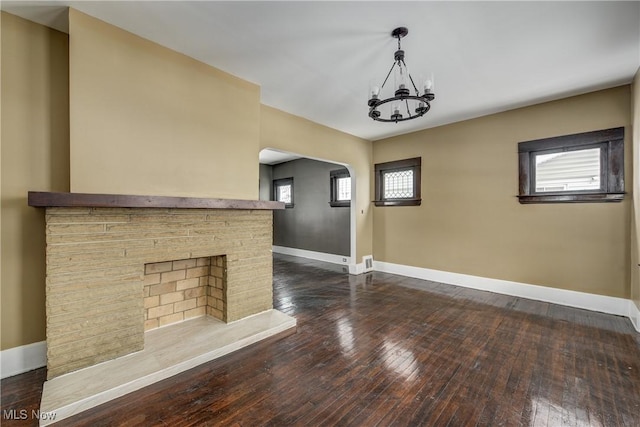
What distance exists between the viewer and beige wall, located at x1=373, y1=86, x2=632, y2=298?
345 cm

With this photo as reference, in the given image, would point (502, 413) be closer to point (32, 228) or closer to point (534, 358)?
point (534, 358)

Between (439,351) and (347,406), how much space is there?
3.82 feet

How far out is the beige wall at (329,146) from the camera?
4.02 metres

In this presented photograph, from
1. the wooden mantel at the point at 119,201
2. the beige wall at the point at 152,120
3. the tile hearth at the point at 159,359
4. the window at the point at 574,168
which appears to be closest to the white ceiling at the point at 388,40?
the beige wall at the point at 152,120

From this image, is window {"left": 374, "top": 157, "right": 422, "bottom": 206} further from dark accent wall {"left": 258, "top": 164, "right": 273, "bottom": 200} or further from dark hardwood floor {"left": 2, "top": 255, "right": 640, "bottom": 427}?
dark accent wall {"left": 258, "top": 164, "right": 273, "bottom": 200}

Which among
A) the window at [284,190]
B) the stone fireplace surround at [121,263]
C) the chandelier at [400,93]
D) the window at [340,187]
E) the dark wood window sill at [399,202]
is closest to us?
the stone fireplace surround at [121,263]

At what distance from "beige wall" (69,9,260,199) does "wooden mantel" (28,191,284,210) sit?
0.27 meters

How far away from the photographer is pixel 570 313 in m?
3.45

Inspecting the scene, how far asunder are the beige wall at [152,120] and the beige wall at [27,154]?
34 cm

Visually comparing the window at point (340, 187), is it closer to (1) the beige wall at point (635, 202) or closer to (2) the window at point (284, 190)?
(2) the window at point (284, 190)

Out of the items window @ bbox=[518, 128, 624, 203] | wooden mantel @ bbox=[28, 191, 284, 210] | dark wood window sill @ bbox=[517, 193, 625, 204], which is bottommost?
wooden mantel @ bbox=[28, 191, 284, 210]

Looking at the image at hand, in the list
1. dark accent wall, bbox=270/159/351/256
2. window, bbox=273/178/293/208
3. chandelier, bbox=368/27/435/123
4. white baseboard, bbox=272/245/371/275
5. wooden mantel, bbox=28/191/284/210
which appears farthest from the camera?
window, bbox=273/178/293/208

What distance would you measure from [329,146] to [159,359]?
392 centimetres

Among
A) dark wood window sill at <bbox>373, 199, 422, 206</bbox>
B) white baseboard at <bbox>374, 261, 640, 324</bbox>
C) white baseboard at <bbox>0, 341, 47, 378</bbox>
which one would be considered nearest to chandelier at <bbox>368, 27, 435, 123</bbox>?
dark wood window sill at <bbox>373, 199, 422, 206</bbox>
